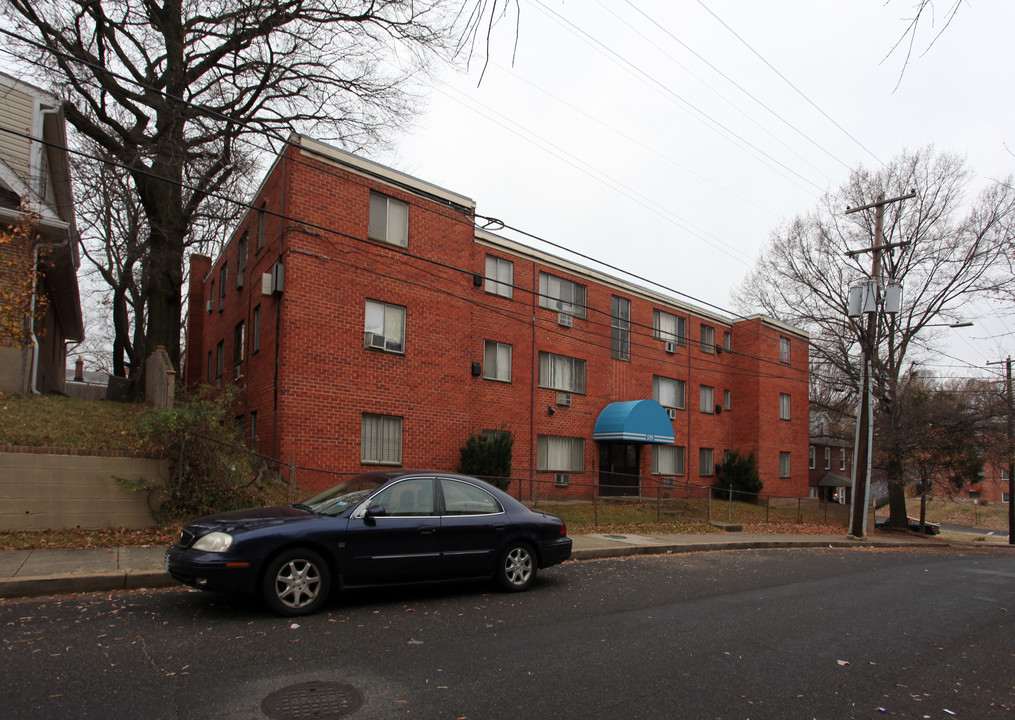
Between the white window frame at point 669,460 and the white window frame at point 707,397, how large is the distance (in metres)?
2.58

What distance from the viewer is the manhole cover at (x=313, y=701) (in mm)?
4227

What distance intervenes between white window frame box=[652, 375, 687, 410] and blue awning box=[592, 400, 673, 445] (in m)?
2.41

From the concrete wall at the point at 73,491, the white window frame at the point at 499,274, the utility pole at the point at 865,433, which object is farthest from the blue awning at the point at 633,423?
the concrete wall at the point at 73,491

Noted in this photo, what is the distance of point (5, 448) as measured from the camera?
31.8 ft

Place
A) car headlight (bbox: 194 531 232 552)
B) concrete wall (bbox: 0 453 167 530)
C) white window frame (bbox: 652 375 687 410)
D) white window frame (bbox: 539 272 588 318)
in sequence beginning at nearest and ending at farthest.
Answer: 1. car headlight (bbox: 194 531 232 552)
2. concrete wall (bbox: 0 453 167 530)
3. white window frame (bbox: 539 272 588 318)
4. white window frame (bbox: 652 375 687 410)

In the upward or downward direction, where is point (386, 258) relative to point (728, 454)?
upward

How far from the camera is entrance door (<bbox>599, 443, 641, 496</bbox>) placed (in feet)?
80.9

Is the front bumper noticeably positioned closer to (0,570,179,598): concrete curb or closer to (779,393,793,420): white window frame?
(0,570,179,598): concrete curb

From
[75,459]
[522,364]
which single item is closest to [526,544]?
[75,459]

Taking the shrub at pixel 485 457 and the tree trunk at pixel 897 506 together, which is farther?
the tree trunk at pixel 897 506

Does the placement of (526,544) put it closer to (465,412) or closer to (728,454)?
(465,412)

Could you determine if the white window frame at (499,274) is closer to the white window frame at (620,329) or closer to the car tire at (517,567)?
the white window frame at (620,329)

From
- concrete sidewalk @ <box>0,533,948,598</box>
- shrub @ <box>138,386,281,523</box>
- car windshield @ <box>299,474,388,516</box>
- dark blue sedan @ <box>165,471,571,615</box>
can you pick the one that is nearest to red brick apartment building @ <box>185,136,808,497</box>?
shrub @ <box>138,386,281,523</box>

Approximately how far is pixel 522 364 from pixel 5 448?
14.6m
